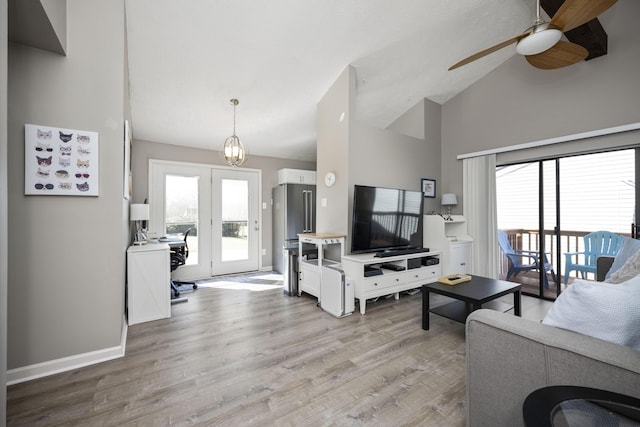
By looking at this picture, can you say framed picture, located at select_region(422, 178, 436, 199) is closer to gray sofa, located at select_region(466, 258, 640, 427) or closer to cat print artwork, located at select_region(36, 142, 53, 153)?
gray sofa, located at select_region(466, 258, 640, 427)

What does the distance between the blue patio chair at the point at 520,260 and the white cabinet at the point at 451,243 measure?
0.44 metres

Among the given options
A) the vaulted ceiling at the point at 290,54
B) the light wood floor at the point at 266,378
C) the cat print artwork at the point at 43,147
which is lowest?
the light wood floor at the point at 266,378

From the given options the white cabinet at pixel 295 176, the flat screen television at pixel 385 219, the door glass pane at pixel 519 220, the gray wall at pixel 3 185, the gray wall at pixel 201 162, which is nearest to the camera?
the gray wall at pixel 3 185

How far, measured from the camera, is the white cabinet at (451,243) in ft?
11.9

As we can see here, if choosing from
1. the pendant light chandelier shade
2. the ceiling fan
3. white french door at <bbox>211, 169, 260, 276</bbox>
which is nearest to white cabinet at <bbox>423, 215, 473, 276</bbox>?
the ceiling fan

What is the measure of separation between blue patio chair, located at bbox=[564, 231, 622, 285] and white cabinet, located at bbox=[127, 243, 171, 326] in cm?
481

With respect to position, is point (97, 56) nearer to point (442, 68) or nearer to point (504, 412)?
point (504, 412)

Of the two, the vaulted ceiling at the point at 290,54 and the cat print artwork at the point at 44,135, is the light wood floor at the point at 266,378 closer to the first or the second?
the cat print artwork at the point at 44,135

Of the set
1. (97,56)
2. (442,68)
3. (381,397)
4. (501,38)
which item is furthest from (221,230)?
(501,38)

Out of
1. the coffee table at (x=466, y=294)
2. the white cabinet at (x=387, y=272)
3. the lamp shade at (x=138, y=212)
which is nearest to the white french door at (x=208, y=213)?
the lamp shade at (x=138, y=212)

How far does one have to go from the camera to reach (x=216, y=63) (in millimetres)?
2771

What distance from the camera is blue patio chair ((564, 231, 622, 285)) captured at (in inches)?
120

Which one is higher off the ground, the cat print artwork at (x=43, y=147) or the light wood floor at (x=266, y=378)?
the cat print artwork at (x=43, y=147)

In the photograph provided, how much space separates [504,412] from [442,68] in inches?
153
